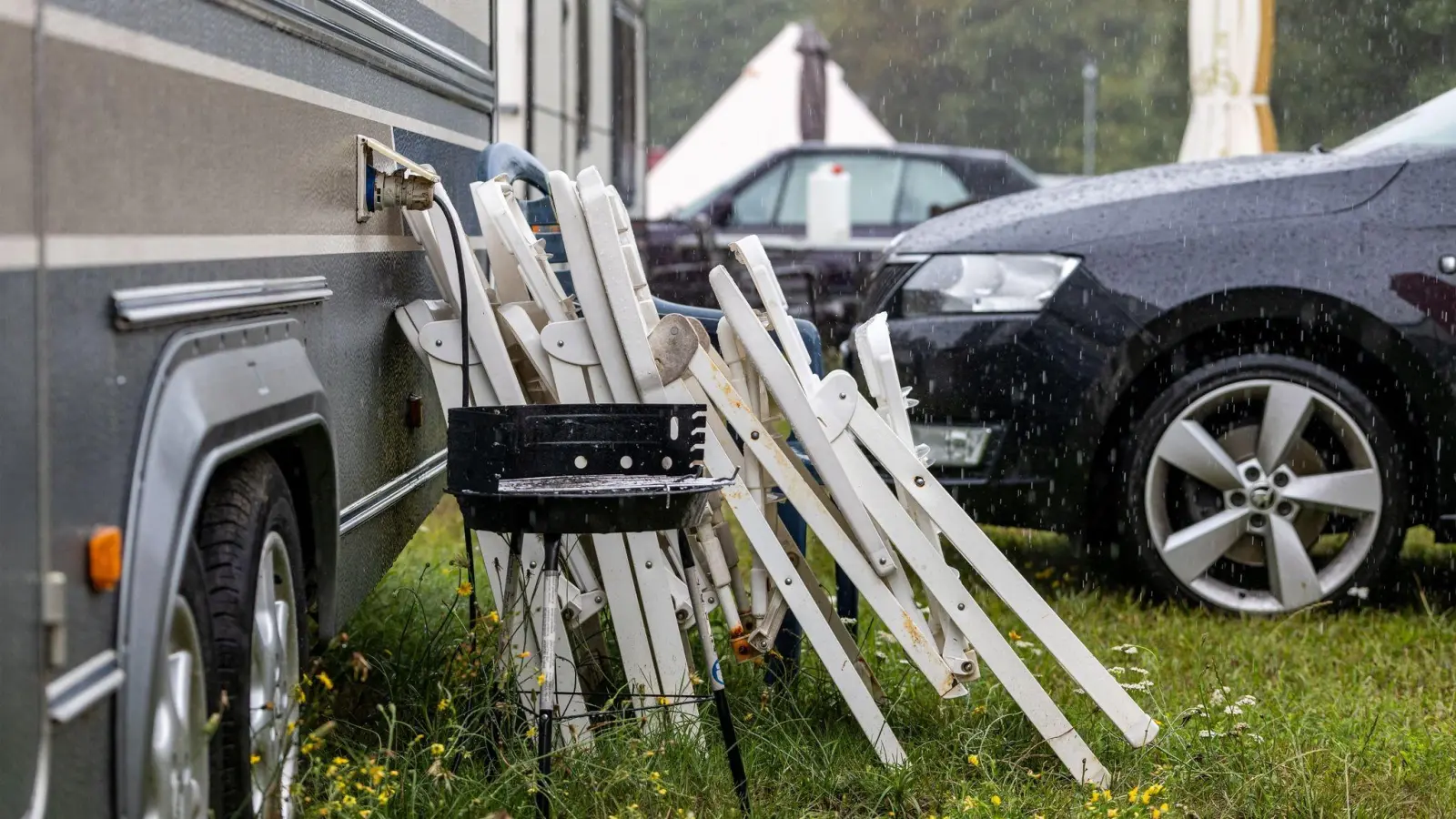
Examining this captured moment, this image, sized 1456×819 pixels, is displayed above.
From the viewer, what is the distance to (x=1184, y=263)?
476cm

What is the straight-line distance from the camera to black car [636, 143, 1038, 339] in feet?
41.8

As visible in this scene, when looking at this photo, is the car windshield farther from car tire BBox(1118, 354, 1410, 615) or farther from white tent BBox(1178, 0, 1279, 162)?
white tent BBox(1178, 0, 1279, 162)

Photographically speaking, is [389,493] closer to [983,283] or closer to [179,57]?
[179,57]

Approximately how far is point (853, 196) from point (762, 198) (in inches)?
28.4

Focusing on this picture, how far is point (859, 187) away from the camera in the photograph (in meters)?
13.6

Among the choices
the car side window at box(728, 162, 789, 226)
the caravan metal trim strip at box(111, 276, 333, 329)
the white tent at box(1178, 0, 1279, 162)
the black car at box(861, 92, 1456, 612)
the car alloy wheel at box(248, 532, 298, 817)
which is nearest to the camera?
the caravan metal trim strip at box(111, 276, 333, 329)

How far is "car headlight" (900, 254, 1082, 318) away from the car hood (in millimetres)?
32

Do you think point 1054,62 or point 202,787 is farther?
point 1054,62

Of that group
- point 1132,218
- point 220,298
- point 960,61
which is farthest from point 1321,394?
point 960,61

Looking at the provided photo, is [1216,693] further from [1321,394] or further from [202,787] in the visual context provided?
[202,787]

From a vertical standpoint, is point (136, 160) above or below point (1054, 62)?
below

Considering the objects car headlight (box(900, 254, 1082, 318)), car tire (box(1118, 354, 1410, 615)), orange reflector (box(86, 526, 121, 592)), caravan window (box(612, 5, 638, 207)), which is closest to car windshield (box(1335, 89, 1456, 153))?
car tire (box(1118, 354, 1410, 615))

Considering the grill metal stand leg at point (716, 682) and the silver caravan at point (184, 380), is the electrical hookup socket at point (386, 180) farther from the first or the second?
the grill metal stand leg at point (716, 682)

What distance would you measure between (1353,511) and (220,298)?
3.40 m
